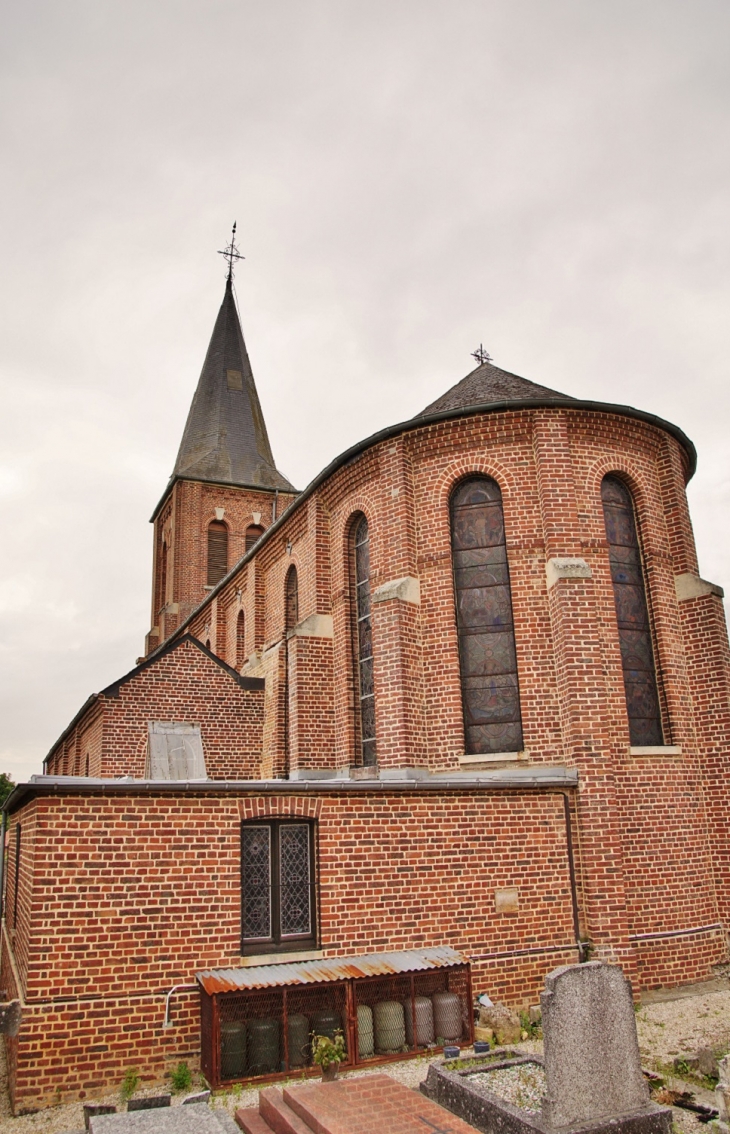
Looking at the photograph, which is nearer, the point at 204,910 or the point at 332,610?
the point at 204,910

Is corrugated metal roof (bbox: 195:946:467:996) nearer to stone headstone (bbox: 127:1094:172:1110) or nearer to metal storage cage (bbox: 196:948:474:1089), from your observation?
metal storage cage (bbox: 196:948:474:1089)

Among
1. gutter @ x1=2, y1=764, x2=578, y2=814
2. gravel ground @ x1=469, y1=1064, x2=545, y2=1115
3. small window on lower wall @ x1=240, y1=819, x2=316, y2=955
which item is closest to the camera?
gravel ground @ x1=469, y1=1064, x2=545, y2=1115

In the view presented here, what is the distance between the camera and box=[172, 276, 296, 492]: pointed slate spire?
3266 centimetres

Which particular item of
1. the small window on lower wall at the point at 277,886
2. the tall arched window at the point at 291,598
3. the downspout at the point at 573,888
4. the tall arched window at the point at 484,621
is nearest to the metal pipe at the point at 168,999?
the small window on lower wall at the point at 277,886

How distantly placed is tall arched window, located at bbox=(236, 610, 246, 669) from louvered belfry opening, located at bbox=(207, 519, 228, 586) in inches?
413

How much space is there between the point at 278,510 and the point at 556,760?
74.4 ft

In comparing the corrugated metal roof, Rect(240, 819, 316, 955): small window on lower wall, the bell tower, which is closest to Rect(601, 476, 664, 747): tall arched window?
the corrugated metal roof

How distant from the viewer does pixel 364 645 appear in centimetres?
1406

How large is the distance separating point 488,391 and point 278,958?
930cm

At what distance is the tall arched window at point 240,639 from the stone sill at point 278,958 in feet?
39.7

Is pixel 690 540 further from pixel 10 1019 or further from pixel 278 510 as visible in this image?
pixel 278 510

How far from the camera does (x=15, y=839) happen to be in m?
11.1

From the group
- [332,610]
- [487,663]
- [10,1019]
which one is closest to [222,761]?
[332,610]

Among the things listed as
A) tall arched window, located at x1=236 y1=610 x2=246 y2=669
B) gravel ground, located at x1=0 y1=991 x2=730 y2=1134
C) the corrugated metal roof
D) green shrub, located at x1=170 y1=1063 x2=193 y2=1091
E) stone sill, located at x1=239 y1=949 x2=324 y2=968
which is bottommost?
gravel ground, located at x1=0 y1=991 x2=730 y2=1134
